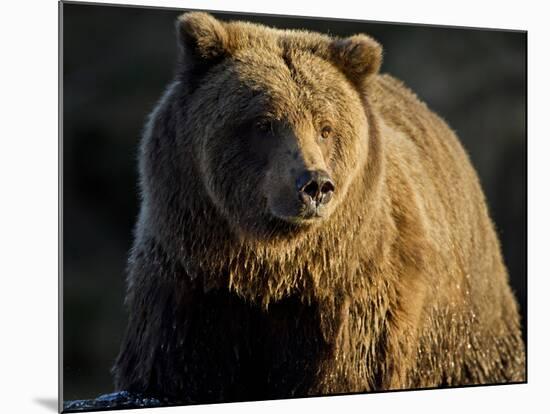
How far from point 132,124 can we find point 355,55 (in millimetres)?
2465

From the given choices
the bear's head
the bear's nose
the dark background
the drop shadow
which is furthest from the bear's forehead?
the drop shadow

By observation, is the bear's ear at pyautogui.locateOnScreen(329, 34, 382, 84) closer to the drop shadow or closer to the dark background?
the dark background

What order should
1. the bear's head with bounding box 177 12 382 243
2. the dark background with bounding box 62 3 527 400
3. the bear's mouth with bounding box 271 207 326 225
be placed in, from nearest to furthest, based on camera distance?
the bear's mouth with bounding box 271 207 326 225 < the bear's head with bounding box 177 12 382 243 < the dark background with bounding box 62 3 527 400

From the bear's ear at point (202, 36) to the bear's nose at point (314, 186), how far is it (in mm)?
959

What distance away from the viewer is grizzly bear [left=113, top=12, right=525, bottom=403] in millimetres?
6578

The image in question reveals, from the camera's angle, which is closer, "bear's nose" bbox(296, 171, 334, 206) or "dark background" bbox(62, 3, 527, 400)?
"bear's nose" bbox(296, 171, 334, 206)

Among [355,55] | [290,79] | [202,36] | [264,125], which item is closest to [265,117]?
[264,125]

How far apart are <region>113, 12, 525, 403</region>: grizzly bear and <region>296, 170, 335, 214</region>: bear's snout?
0.01 m

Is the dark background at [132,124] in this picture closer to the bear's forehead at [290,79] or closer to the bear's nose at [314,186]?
the bear's forehead at [290,79]

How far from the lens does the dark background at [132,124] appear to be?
801cm

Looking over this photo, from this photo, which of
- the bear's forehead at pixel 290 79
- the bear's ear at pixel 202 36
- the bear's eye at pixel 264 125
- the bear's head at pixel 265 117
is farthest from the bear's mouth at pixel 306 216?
the bear's ear at pixel 202 36

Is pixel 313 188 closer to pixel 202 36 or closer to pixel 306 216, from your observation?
pixel 306 216

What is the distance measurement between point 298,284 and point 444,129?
2205mm

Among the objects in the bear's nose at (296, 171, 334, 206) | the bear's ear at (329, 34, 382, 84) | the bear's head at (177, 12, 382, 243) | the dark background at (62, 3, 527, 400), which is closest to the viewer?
the bear's nose at (296, 171, 334, 206)
